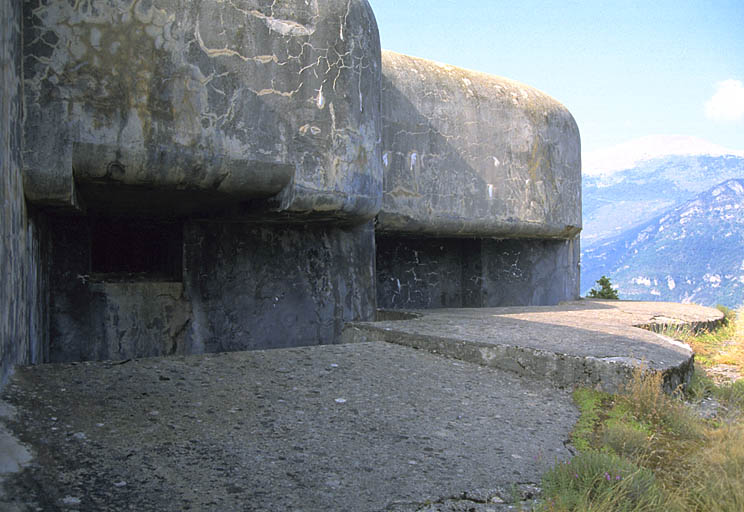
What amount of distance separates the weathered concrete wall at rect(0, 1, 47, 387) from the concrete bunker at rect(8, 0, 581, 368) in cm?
19

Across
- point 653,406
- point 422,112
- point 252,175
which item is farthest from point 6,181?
point 422,112

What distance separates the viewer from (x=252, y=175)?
3.67m

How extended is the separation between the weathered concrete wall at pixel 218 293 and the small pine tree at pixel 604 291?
5.29 metres

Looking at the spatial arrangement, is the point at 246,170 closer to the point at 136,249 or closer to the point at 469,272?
the point at 136,249

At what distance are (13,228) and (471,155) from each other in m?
4.41

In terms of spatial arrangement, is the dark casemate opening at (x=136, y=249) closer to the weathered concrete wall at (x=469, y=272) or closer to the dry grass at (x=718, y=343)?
the weathered concrete wall at (x=469, y=272)

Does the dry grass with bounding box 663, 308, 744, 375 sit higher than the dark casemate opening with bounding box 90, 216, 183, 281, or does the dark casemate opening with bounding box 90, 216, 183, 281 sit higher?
the dark casemate opening with bounding box 90, 216, 183, 281

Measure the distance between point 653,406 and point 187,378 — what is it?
201cm

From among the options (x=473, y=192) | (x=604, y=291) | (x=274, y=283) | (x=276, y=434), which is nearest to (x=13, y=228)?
(x=276, y=434)

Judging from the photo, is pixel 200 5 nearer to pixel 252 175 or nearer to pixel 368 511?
pixel 252 175

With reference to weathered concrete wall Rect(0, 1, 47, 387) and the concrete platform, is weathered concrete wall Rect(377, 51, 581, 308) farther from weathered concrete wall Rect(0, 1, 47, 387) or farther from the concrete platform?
weathered concrete wall Rect(0, 1, 47, 387)

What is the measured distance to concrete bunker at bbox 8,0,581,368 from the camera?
3205 millimetres

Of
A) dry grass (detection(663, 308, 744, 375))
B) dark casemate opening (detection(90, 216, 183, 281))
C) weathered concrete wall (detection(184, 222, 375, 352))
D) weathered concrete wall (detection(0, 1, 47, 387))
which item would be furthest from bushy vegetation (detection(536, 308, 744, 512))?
dark casemate opening (detection(90, 216, 183, 281))

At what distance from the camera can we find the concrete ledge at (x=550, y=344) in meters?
2.95
